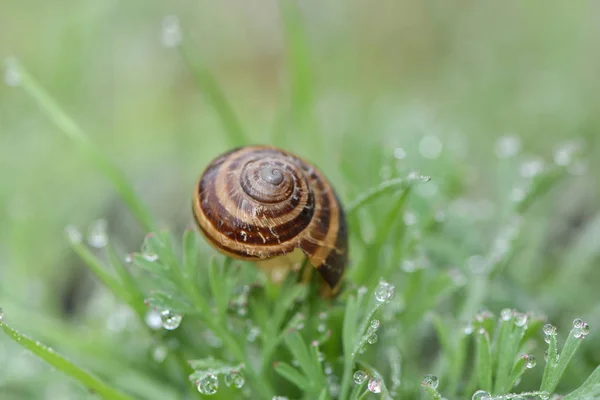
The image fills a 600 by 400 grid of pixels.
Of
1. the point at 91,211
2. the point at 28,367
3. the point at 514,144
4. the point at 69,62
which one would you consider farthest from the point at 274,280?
the point at 69,62

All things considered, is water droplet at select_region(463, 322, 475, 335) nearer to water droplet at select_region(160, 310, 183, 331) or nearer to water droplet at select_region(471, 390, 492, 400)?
water droplet at select_region(471, 390, 492, 400)

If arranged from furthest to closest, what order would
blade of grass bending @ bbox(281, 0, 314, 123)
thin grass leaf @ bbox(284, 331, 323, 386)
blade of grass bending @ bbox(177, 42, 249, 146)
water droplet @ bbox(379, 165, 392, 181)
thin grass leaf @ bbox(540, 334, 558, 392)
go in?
blade of grass bending @ bbox(281, 0, 314, 123), blade of grass bending @ bbox(177, 42, 249, 146), water droplet @ bbox(379, 165, 392, 181), thin grass leaf @ bbox(284, 331, 323, 386), thin grass leaf @ bbox(540, 334, 558, 392)

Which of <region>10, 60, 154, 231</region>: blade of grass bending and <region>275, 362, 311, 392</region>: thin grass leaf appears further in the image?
<region>10, 60, 154, 231</region>: blade of grass bending

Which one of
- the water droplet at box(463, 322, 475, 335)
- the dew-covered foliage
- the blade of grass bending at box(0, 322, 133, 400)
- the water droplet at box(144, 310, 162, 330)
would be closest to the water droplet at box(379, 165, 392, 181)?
the dew-covered foliage

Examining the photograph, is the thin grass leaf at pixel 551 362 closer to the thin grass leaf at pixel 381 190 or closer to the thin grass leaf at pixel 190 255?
the thin grass leaf at pixel 381 190

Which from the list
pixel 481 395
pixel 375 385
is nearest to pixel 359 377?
pixel 375 385

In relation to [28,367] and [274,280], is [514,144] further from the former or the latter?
[28,367]
